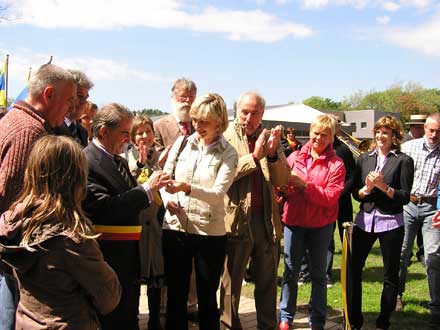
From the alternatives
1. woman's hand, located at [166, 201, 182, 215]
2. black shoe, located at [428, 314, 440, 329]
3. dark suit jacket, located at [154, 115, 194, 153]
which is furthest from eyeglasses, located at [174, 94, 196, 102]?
black shoe, located at [428, 314, 440, 329]

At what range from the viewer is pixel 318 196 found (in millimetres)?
4270

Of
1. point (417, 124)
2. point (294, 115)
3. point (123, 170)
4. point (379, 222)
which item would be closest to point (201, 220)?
point (123, 170)

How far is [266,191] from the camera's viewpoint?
415 centimetres

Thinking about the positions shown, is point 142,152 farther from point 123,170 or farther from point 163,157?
point 123,170

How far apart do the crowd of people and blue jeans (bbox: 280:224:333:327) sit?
1 cm

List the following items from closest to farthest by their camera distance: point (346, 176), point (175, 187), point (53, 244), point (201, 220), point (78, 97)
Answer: point (53, 244) < point (175, 187) < point (201, 220) < point (78, 97) < point (346, 176)

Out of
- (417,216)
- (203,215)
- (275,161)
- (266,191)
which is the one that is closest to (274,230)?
(266,191)

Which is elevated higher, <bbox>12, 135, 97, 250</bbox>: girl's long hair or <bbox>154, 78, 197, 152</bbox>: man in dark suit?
<bbox>154, 78, 197, 152</bbox>: man in dark suit

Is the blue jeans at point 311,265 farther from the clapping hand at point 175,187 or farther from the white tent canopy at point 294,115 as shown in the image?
the white tent canopy at point 294,115

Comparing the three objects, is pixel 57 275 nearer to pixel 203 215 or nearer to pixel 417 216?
pixel 203 215

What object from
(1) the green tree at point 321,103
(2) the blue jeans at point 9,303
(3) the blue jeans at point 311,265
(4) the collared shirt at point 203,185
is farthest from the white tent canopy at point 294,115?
(1) the green tree at point 321,103

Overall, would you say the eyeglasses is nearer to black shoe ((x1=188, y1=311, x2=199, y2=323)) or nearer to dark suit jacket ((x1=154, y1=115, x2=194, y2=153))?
dark suit jacket ((x1=154, y1=115, x2=194, y2=153))

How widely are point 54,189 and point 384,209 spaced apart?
329 centimetres

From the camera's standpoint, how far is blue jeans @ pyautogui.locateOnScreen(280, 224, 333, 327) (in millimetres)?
4371
